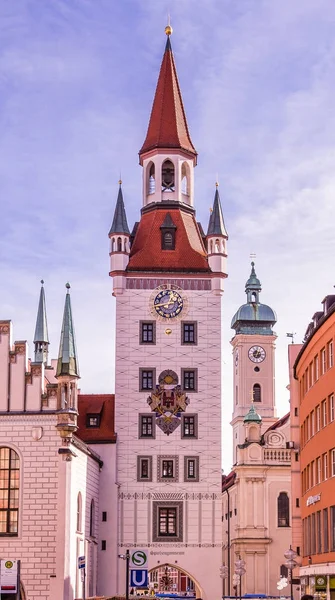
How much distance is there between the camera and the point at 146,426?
72.0 meters

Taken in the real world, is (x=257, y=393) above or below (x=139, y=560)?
above

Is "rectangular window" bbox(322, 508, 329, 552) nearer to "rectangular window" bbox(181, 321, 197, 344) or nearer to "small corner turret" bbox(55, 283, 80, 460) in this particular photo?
"small corner turret" bbox(55, 283, 80, 460)

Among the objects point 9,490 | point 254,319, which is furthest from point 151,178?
point 254,319

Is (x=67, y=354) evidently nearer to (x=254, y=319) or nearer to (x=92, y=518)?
(x=92, y=518)

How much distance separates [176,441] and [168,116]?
74.7ft

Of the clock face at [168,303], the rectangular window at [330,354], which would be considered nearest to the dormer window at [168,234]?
the clock face at [168,303]

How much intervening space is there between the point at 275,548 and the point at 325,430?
46.1 m

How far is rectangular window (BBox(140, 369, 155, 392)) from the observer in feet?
238

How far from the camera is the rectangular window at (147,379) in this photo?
72438 millimetres

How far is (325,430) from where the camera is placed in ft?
165

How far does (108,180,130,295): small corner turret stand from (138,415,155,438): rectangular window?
8070mm

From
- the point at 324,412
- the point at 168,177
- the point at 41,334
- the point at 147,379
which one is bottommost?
the point at 324,412

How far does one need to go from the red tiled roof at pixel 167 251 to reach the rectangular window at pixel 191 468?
468 inches

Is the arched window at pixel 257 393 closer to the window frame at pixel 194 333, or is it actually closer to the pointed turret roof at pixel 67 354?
the window frame at pixel 194 333
